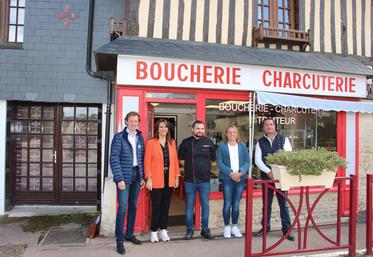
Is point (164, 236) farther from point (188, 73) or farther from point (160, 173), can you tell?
point (188, 73)

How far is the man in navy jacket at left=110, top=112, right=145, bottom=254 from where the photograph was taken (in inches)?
172

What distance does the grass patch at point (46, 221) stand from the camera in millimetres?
5718

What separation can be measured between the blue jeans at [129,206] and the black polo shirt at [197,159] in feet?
2.36

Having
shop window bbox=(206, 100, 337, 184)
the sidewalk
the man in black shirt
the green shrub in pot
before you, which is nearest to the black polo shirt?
the man in black shirt

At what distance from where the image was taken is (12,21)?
6832 millimetres

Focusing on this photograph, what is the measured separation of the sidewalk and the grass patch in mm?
526

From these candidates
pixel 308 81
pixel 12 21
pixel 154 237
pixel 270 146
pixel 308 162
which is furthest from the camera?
pixel 12 21

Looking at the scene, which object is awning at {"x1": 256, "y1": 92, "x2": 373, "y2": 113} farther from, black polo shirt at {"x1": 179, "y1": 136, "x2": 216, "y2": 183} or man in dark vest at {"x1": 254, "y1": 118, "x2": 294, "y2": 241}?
black polo shirt at {"x1": 179, "y1": 136, "x2": 216, "y2": 183}

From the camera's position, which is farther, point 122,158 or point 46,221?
point 46,221

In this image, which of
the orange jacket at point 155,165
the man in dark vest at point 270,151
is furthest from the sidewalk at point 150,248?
the orange jacket at point 155,165

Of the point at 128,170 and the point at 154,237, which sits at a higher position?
the point at 128,170

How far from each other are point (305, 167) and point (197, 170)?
154cm

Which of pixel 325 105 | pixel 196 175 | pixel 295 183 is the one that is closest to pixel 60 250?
pixel 196 175

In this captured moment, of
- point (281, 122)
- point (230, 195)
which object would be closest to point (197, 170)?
point (230, 195)
